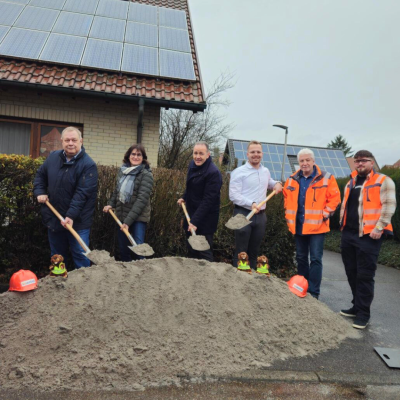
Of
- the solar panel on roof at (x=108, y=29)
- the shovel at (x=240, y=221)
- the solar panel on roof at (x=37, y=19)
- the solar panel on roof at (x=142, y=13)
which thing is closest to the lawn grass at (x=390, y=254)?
the shovel at (x=240, y=221)

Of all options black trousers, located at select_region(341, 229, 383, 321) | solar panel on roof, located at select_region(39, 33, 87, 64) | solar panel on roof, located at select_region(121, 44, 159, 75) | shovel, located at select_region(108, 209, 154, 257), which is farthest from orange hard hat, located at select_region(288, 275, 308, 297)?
solar panel on roof, located at select_region(39, 33, 87, 64)

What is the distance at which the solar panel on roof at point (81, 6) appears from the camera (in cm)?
1005

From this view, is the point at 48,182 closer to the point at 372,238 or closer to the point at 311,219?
the point at 311,219

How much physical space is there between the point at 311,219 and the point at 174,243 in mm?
2144

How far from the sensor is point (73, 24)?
9297 millimetres

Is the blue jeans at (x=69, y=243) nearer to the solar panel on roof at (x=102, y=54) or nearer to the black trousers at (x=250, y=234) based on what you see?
the black trousers at (x=250, y=234)

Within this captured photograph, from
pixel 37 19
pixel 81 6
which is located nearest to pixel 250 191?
pixel 37 19

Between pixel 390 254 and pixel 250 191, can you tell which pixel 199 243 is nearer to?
pixel 250 191

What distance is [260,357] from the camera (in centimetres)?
318

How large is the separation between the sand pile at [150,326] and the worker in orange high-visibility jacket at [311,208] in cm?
59

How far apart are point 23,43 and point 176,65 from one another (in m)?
3.48

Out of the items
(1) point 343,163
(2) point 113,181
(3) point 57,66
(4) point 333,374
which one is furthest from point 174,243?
(1) point 343,163

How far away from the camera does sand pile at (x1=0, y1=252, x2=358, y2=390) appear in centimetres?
281

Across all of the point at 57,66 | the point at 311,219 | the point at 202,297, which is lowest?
the point at 202,297
